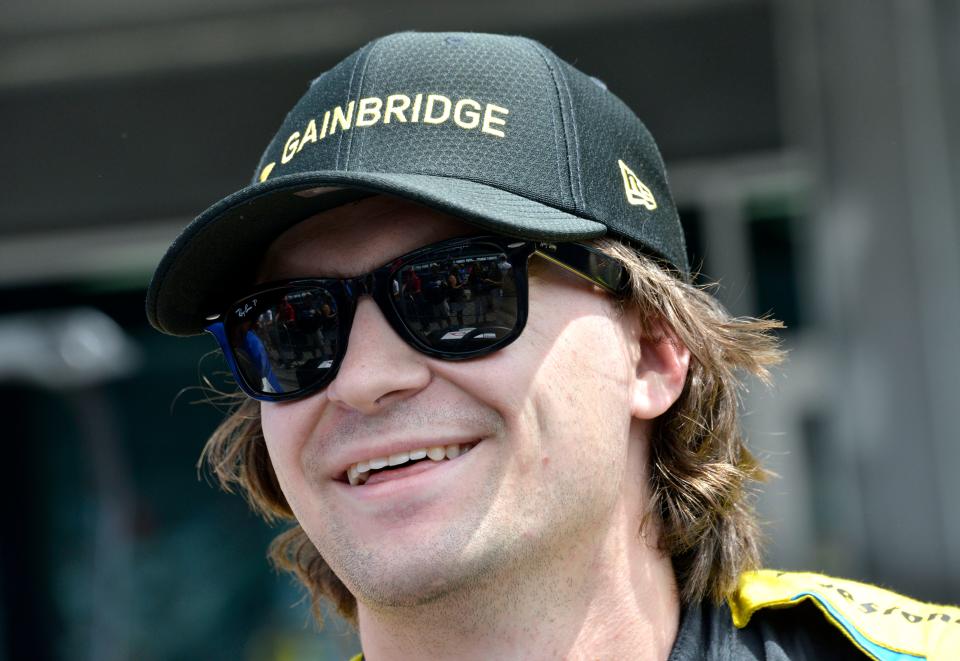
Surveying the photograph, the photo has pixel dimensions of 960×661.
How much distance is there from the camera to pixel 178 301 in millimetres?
2131

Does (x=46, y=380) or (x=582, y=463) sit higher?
(x=46, y=380)

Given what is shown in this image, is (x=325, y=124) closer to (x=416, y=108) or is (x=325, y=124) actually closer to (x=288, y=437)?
(x=416, y=108)

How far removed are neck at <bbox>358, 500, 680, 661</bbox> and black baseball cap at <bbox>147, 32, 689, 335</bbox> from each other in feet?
1.80

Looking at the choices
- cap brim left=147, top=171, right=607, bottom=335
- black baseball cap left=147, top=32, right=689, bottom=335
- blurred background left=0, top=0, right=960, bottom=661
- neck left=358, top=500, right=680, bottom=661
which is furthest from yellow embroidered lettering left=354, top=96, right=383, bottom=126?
blurred background left=0, top=0, right=960, bottom=661

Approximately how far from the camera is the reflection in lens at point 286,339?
1.97 m

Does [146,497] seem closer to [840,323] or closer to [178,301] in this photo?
[840,323]

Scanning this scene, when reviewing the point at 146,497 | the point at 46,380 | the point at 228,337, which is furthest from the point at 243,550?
the point at 228,337

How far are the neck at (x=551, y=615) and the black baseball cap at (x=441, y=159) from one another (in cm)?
55

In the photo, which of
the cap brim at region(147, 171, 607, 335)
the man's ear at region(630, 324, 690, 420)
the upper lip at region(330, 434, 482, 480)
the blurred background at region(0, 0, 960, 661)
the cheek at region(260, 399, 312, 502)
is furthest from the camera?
the blurred background at region(0, 0, 960, 661)

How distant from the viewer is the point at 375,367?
6.26 feet

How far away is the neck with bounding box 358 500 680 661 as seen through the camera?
1933 millimetres

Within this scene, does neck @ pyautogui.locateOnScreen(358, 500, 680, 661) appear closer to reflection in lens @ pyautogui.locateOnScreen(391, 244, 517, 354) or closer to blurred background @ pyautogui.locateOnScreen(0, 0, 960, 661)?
reflection in lens @ pyautogui.locateOnScreen(391, 244, 517, 354)

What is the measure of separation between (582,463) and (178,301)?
779 mm

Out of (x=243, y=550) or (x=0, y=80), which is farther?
(x=243, y=550)
